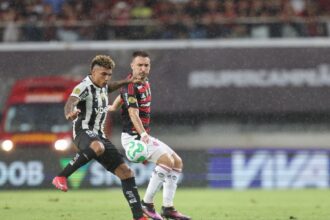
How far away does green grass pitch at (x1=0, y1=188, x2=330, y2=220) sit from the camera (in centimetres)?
1218

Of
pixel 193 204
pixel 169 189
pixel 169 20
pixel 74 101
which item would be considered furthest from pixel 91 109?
pixel 169 20

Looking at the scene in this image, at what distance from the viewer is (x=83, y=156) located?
10.2 meters

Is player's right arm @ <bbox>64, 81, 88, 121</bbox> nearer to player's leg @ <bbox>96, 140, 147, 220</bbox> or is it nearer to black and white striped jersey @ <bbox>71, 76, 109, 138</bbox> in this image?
black and white striped jersey @ <bbox>71, 76, 109, 138</bbox>

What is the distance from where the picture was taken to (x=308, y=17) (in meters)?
21.0

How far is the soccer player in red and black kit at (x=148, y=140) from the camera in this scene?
11180 millimetres

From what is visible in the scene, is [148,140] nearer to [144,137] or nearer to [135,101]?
[144,137]

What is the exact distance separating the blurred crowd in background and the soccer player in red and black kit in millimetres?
9608

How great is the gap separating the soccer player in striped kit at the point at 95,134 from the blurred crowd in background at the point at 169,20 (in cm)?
1041

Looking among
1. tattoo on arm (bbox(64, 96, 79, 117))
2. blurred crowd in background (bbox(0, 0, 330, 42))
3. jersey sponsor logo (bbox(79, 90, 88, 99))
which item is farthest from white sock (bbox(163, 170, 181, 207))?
blurred crowd in background (bbox(0, 0, 330, 42))

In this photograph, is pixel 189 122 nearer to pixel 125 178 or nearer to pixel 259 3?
pixel 259 3

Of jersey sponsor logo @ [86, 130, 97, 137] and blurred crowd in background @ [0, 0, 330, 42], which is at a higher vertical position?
blurred crowd in background @ [0, 0, 330, 42]

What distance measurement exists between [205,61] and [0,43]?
4.77 m

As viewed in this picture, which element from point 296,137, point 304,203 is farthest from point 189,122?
point 304,203

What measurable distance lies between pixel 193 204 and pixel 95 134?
4305 mm
